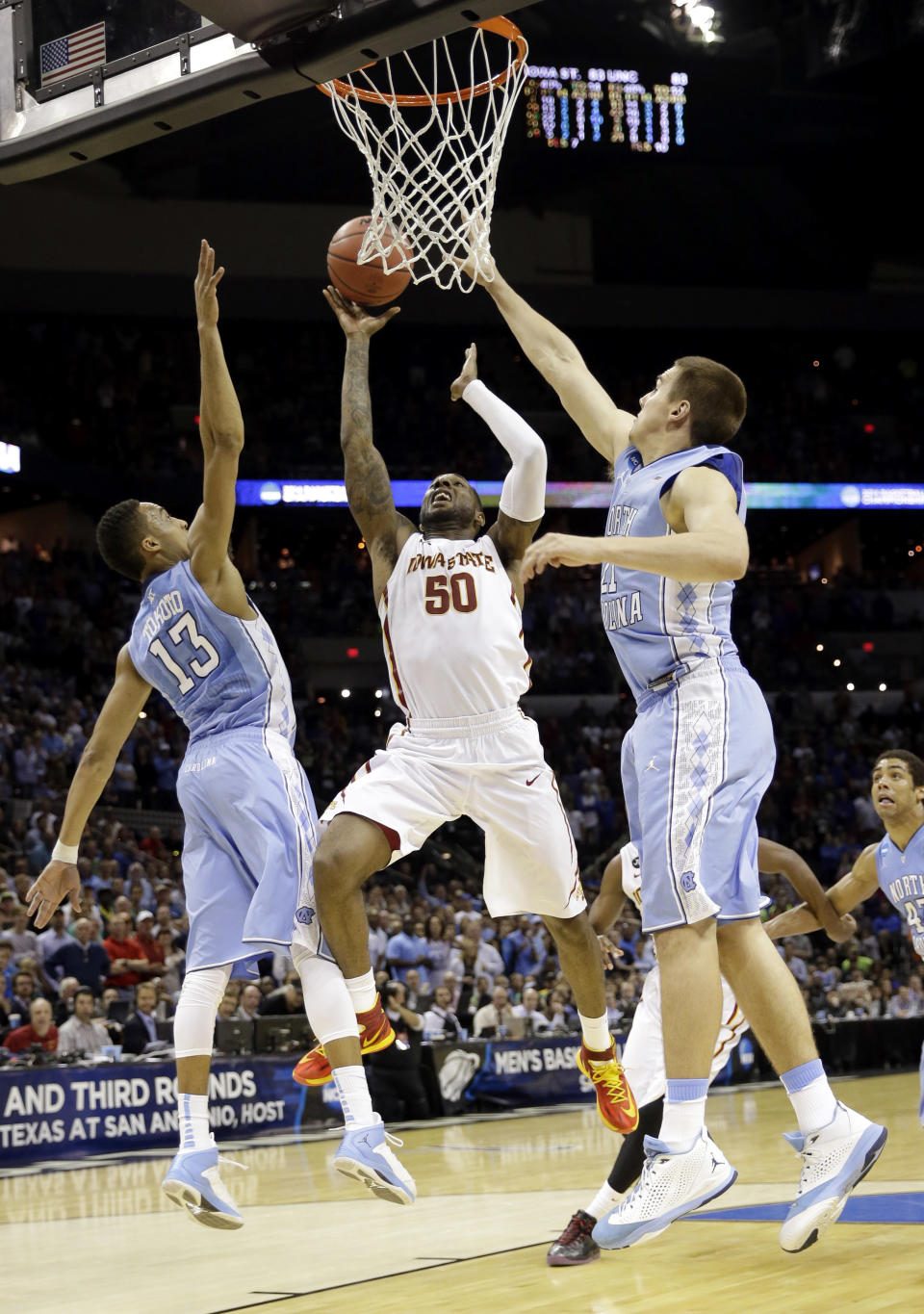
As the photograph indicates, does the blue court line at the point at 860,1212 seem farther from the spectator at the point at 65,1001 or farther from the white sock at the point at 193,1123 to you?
the spectator at the point at 65,1001

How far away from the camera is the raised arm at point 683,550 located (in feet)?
12.5

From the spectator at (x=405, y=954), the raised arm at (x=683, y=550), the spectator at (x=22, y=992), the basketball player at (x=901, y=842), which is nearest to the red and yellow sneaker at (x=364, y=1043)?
the raised arm at (x=683, y=550)

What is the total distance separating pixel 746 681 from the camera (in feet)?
15.1

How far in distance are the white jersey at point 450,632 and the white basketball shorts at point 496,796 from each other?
0.09 m

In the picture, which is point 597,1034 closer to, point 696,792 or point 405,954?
point 696,792

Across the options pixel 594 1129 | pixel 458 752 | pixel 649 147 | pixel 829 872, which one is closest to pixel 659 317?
pixel 649 147

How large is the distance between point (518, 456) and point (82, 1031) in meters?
6.86

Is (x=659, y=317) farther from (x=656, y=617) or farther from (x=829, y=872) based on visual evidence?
(x=656, y=617)

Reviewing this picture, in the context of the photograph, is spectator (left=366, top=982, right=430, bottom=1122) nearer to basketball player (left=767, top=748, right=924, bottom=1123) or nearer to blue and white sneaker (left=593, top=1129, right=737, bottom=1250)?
basketball player (left=767, top=748, right=924, bottom=1123)

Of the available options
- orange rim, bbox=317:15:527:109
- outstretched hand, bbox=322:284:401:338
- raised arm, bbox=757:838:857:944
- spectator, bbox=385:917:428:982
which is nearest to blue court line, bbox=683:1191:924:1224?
raised arm, bbox=757:838:857:944

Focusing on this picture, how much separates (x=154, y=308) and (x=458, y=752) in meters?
19.9

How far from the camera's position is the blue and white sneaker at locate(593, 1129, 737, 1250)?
4102 millimetres

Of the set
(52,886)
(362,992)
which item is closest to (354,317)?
(52,886)

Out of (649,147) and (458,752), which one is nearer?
(458,752)
